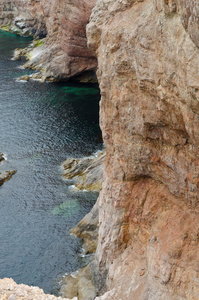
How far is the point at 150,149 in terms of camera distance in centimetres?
2211

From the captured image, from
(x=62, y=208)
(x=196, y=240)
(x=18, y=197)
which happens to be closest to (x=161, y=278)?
(x=196, y=240)

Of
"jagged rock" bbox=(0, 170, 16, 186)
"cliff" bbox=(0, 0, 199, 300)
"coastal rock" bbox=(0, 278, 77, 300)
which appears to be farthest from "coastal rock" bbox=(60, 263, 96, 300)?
"jagged rock" bbox=(0, 170, 16, 186)

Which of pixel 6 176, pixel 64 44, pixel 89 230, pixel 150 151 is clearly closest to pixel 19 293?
pixel 150 151

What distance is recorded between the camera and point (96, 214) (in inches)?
1516

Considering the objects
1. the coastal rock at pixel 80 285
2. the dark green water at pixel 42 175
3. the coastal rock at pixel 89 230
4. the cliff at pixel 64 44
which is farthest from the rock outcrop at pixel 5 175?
the cliff at pixel 64 44

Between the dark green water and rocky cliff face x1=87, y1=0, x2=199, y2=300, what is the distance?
36.8ft

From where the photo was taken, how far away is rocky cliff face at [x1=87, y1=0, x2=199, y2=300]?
647 inches

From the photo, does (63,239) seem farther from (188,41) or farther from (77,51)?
(77,51)

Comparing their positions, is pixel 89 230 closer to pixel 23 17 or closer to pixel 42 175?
pixel 42 175

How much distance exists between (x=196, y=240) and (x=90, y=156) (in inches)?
1437

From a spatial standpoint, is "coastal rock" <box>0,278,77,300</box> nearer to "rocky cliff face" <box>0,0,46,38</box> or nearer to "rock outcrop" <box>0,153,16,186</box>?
"rock outcrop" <box>0,153,16,186</box>

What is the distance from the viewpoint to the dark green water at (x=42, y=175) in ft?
122

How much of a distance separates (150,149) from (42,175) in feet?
105

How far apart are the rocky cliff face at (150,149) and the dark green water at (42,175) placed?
11.2 metres
